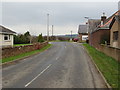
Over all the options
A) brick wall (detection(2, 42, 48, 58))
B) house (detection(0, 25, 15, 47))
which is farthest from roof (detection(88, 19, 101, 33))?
house (detection(0, 25, 15, 47))

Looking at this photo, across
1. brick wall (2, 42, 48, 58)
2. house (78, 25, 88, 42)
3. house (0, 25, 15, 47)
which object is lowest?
brick wall (2, 42, 48, 58)

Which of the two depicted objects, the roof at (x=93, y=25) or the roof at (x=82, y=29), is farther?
the roof at (x=82, y=29)

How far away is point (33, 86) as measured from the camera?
817 centimetres

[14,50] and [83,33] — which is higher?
[83,33]

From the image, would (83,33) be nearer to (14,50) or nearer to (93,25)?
(93,25)

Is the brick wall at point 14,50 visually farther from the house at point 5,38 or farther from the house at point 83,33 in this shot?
the house at point 83,33

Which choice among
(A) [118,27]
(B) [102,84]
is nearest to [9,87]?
(B) [102,84]

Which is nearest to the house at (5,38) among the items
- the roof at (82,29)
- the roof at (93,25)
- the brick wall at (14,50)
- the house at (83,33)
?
the brick wall at (14,50)

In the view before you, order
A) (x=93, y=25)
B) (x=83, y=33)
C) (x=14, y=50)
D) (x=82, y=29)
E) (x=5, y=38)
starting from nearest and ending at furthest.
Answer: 1. (x=14, y=50)
2. (x=5, y=38)
3. (x=93, y=25)
4. (x=83, y=33)
5. (x=82, y=29)

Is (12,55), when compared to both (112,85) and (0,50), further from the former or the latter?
(112,85)

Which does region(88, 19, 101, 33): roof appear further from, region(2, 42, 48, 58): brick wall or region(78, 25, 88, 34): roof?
region(2, 42, 48, 58): brick wall

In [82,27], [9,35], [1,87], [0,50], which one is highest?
[82,27]

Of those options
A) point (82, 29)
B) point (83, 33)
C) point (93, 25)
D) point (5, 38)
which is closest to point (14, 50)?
point (5, 38)

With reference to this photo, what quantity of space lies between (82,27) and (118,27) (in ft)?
159
